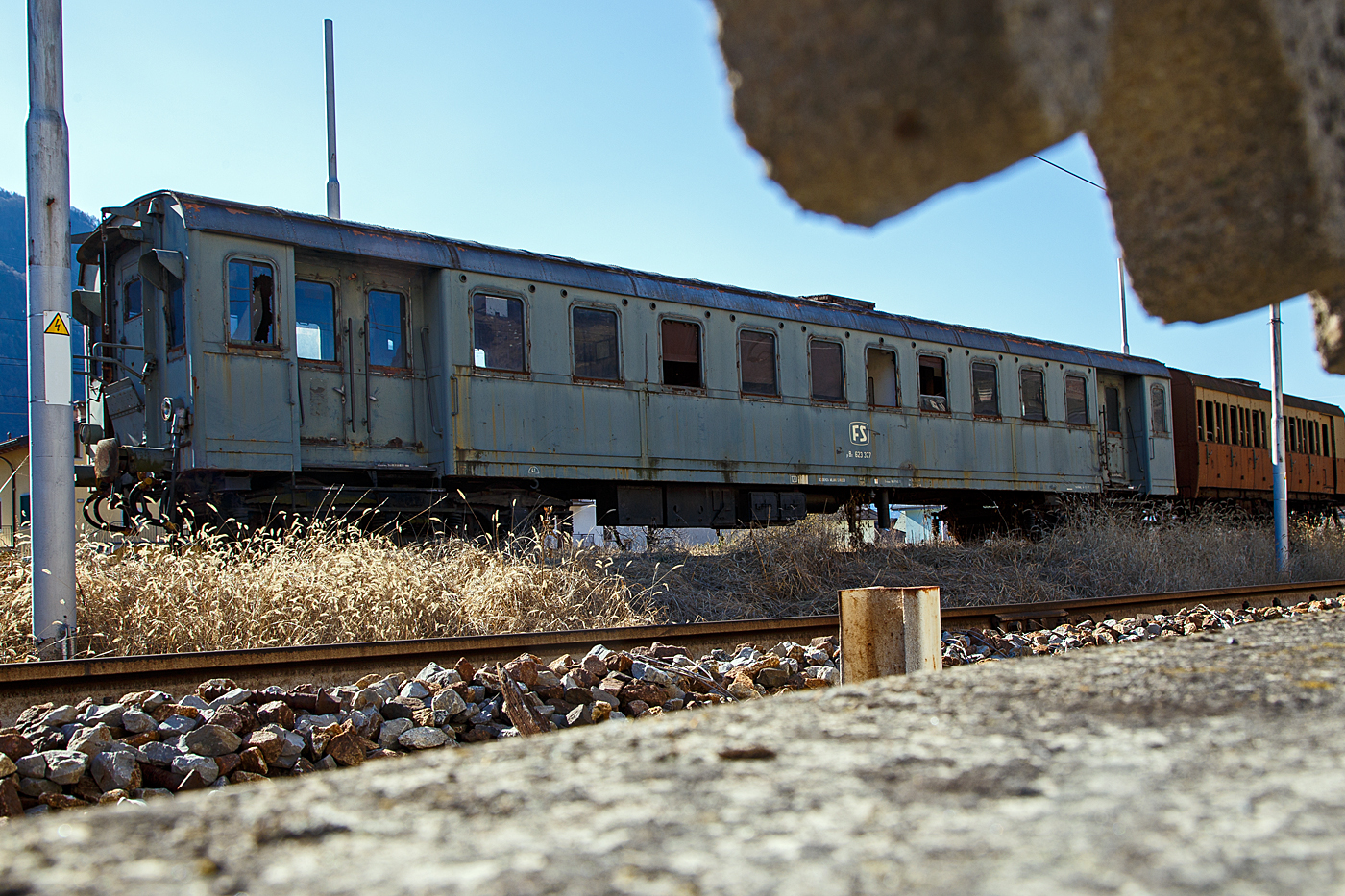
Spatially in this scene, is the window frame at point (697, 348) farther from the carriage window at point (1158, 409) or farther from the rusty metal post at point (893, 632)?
the carriage window at point (1158, 409)

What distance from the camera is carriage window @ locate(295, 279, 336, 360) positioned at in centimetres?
984

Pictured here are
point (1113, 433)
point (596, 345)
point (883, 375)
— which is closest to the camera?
point (596, 345)

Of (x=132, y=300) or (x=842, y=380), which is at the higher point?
(x=132, y=300)

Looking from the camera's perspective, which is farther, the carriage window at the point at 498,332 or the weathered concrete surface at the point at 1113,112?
the carriage window at the point at 498,332

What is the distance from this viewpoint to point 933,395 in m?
14.9

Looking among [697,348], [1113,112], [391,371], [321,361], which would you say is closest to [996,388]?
[697,348]

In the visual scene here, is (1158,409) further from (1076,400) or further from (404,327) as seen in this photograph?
(404,327)

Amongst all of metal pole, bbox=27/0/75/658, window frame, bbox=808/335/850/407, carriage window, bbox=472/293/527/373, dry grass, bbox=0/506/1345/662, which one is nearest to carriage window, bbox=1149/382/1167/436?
dry grass, bbox=0/506/1345/662

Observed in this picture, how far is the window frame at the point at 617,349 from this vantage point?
11.1 meters

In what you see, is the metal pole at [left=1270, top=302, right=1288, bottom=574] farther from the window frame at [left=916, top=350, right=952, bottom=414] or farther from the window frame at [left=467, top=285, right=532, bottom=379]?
the window frame at [left=467, top=285, right=532, bottom=379]

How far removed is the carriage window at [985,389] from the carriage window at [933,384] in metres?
0.61

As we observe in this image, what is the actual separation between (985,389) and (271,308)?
33.8 feet

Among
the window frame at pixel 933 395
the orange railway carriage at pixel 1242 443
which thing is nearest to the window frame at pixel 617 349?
the window frame at pixel 933 395

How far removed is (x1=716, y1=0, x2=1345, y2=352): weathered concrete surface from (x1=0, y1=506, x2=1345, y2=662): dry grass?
618 cm
